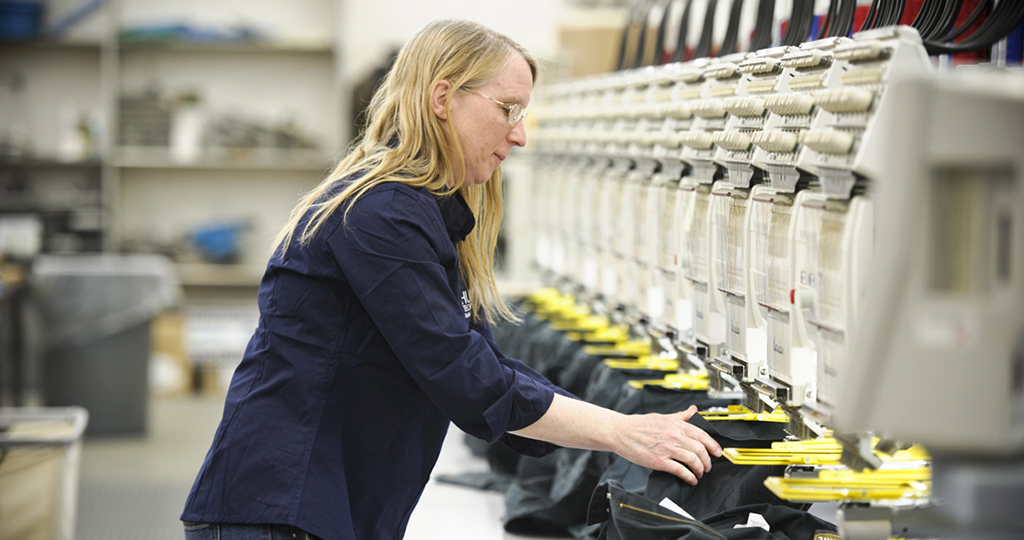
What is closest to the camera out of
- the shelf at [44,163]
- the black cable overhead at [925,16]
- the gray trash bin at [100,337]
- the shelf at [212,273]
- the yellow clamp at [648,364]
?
the black cable overhead at [925,16]

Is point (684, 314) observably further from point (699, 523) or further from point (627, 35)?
point (627, 35)

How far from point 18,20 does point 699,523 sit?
7.00 metres

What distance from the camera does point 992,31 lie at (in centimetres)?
174

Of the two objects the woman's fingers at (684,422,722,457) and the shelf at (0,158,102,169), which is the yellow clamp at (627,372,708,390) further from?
the shelf at (0,158,102,169)

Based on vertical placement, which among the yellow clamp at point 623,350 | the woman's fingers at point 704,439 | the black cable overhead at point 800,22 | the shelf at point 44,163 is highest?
the black cable overhead at point 800,22

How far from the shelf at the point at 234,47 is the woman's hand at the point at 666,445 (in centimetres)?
601

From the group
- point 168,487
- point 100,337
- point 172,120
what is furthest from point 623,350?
point 172,120

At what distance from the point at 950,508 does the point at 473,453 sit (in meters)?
2.07

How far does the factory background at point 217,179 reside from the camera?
248 centimetres

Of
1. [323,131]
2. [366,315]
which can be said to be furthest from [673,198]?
[323,131]

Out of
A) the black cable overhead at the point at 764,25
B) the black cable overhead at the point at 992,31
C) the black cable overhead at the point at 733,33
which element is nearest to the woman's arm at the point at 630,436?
the black cable overhead at the point at 992,31

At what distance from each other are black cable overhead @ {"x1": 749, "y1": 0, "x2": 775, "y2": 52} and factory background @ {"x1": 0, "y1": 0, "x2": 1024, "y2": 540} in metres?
0.01

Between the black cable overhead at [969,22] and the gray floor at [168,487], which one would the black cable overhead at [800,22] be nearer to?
the black cable overhead at [969,22]

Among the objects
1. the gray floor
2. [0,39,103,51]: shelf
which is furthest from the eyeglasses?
[0,39,103,51]: shelf
